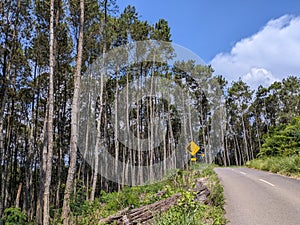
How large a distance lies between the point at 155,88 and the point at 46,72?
40.0 ft

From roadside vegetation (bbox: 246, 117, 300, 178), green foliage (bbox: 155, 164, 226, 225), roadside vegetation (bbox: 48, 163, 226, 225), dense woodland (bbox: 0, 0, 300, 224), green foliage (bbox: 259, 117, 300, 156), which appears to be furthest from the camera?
green foliage (bbox: 259, 117, 300, 156)

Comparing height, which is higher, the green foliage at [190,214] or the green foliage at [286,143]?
the green foliage at [286,143]

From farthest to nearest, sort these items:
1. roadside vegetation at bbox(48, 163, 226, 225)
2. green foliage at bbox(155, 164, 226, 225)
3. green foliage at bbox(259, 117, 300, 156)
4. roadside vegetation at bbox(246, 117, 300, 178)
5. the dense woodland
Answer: green foliage at bbox(259, 117, 300, 156)
roadside vegetation at bbox(246, 117, 300, 178)
the dense woodland
roadside vegetation at bbox(48, 163, 226, 225)
green foliage at bbox(155, 164, 226, 225)

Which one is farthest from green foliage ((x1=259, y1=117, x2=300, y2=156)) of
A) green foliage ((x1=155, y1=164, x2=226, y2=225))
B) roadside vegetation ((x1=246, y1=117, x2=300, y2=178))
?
green foliage ((x1=155, y1=164, x2=226, y2=225))

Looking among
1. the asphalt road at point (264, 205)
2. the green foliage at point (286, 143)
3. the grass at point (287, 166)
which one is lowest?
the asphalt road at point (264, 205)

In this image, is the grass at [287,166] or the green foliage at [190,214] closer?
the green foliage at [190,214]

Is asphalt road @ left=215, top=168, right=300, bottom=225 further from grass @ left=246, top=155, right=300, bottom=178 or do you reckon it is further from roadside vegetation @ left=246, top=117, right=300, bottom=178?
roadside vegetation @ left=246, top=117, right=300, bottom=178

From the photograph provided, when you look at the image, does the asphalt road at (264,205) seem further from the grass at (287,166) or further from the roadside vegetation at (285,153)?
the roadside vegetation at (285,153)

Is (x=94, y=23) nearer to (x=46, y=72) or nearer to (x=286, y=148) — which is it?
(x=46, y=72)

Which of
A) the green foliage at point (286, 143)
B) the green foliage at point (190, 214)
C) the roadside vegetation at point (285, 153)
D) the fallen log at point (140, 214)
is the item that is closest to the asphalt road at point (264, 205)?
the green foliage at point (190, 214)

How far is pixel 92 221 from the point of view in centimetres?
703

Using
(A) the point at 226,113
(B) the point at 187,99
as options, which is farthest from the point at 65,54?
(A) the point at 226,113

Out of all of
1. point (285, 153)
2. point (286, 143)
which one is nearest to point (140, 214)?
point (285, 153)

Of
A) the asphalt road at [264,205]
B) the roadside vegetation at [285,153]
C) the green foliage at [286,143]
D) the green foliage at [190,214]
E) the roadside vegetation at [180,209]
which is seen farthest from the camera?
the green foliage at [286,143]
